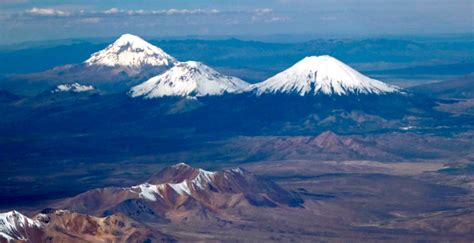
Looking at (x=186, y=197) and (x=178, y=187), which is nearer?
(x=186, y=197)

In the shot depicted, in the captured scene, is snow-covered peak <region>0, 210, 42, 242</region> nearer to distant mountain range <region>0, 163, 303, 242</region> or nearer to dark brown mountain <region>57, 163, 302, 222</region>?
distant mountain range <region>0, 163, 303, 242</region>

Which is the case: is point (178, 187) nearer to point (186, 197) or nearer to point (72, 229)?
point (186, 197)

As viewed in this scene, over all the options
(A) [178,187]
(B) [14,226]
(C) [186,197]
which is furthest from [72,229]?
(A) [178,187]

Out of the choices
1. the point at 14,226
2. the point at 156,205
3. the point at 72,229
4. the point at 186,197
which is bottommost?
the point at 156,205

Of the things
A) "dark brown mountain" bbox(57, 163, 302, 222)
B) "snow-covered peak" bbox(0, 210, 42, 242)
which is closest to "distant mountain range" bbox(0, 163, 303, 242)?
"dark brown mountain" bbox(57, 163, 302, 222)

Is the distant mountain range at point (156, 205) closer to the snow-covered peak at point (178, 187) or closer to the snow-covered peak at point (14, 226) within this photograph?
the snow-covered peak at point (178, 187)

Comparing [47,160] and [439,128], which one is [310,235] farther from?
[439,128]

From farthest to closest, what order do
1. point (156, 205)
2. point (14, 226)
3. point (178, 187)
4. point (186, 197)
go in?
point (178, 187) < point (186, 197) < point (156, 205) < point (14, 226)

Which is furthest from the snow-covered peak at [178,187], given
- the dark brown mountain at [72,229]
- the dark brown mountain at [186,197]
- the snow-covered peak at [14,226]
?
the snow-covered peak at [14,226]
